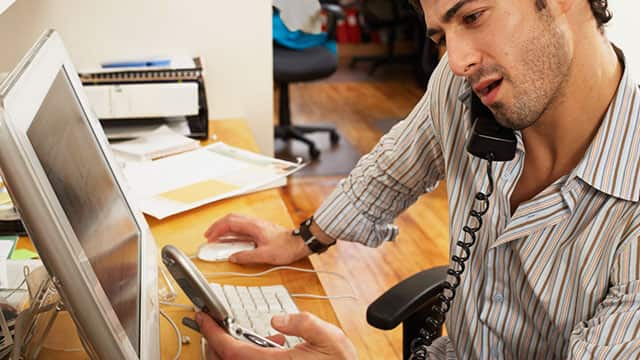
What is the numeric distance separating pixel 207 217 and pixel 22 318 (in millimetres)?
619

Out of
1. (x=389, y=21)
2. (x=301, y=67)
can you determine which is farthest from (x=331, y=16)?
(x=389, y=21)

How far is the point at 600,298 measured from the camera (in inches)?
39.6

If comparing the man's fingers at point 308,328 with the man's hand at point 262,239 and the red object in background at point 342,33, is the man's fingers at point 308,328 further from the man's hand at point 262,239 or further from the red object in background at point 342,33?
the red object in background at point 342,33

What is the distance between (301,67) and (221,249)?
2.49 meters

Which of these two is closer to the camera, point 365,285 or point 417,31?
point 365,285

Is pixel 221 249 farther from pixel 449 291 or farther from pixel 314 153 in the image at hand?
pixel 314 153

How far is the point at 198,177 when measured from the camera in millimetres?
1605

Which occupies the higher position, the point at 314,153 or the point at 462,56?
the point at 462,56

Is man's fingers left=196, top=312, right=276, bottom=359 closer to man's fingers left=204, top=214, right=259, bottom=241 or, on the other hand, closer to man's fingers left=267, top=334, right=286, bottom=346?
man's fingers left=267, top=334, right=286, bottom=346

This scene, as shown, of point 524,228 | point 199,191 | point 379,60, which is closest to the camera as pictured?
point 524,228

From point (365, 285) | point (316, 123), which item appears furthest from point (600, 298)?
point (316, 123)

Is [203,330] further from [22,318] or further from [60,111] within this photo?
[60,111]

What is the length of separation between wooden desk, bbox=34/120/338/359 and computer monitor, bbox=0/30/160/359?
0.10 m

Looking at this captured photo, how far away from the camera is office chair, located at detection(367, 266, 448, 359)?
120 centimetres
